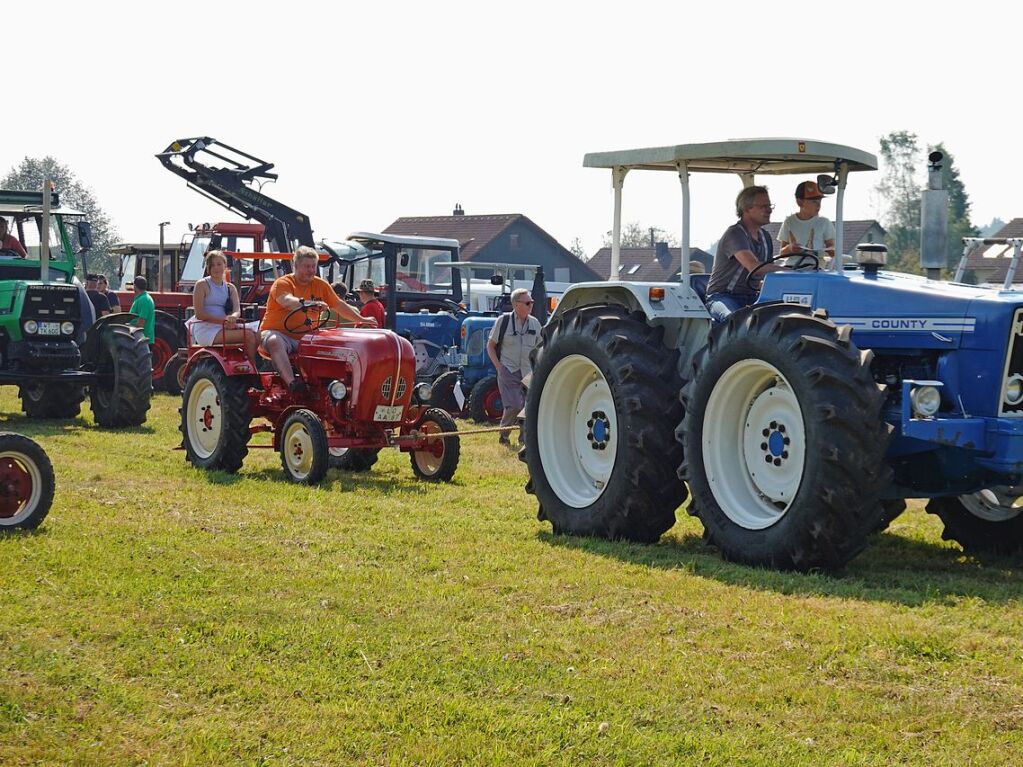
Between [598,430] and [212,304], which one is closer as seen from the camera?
[598,430]

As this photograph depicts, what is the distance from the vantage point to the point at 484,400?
17000 millimetres

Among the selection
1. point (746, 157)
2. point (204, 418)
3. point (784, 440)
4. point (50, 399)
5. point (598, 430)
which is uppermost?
point (746, 157)

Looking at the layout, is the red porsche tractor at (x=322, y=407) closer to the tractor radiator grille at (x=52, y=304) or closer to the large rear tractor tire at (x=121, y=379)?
the large rear tractor tire at (x=121, y=379)

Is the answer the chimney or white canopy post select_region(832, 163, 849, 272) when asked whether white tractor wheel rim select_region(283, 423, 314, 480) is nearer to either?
white canopy post select_region(832, 163, 849, 272)

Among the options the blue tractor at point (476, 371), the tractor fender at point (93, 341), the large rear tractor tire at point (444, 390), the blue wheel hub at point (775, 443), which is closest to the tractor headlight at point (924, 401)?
the blue wheel hub at point (775, 443)

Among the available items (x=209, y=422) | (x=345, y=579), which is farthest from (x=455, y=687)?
(x=209, y=422)

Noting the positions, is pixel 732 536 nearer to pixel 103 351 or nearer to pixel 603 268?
pixel 103 351

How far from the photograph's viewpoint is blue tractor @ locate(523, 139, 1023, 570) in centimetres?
693

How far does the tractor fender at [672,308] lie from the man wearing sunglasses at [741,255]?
4.3 inches

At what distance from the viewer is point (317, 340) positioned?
37.4 ft

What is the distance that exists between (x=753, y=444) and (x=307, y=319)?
4805 millimetres

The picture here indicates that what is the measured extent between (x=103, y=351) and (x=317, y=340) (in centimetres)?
489

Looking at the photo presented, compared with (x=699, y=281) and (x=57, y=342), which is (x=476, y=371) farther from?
(x=699, y=281)

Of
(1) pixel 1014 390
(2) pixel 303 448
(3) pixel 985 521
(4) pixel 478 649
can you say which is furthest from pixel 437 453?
(4) pixel 478 649
